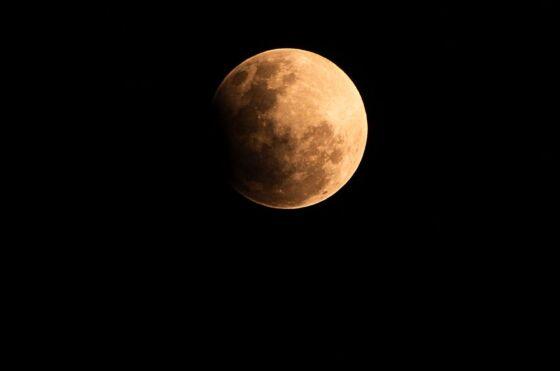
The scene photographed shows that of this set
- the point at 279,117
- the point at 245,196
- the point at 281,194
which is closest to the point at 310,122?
the point at 279,117

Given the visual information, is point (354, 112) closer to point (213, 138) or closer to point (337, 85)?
point (337, 85)

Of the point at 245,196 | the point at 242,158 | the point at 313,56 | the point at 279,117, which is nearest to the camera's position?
the point at 279,117

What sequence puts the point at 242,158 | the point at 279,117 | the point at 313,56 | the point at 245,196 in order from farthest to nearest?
the point at 245,196 < the point at 313,56 < the point at 242,158 < the point at 279,117

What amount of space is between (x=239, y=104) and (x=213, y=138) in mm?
406

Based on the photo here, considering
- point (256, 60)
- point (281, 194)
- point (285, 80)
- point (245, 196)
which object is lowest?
point (281, 194)

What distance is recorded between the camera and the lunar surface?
2773 mm

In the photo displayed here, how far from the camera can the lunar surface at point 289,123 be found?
2.77m

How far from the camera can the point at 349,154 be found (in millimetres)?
3098

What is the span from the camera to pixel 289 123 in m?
2.75

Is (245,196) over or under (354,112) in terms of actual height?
under

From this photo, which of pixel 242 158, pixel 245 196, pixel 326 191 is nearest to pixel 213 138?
pixel 242 158

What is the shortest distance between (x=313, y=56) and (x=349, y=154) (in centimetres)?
90

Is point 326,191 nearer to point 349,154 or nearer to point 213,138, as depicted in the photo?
point 349,154

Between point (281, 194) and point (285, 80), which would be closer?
point (285, 80)
